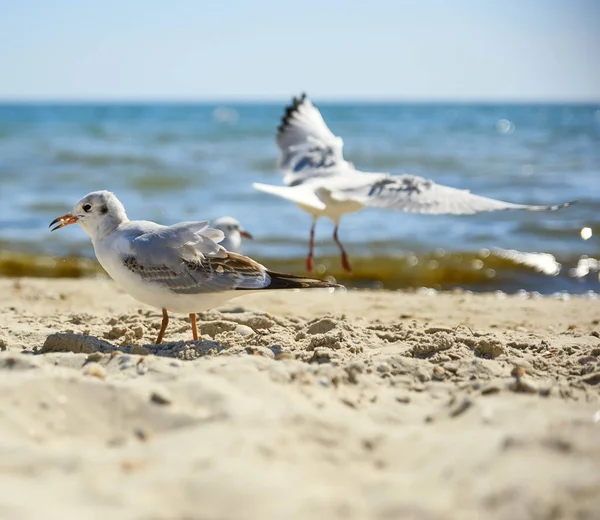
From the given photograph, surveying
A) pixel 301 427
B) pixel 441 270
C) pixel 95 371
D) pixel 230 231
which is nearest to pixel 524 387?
pixel 301 427

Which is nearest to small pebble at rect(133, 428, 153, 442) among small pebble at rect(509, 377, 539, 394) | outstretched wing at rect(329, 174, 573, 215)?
small pebble at rect(509, 377, 539, 394)

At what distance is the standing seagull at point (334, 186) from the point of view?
5.80 meters

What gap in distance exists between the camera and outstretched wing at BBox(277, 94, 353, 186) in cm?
763

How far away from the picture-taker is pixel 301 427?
8.64 ft

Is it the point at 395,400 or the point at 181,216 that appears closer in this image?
the point at 395,400

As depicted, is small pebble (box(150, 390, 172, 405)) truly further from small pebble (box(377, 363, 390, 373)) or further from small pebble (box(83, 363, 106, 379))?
small pebble (box(377, 363, 390, 373))

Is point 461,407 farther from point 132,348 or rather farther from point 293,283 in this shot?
point 132,348

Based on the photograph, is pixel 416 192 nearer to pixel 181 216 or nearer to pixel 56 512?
pixel 56 512

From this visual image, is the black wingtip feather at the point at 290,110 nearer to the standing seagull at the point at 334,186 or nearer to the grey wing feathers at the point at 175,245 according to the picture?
the standing seagull at the point at 334,186

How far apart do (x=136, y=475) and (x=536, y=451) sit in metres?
1.18

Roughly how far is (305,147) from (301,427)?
577 centimetres

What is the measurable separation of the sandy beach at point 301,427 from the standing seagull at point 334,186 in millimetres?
1561

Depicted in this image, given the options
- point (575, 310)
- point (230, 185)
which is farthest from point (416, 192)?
point (230, 185)

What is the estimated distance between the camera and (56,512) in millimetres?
2143
